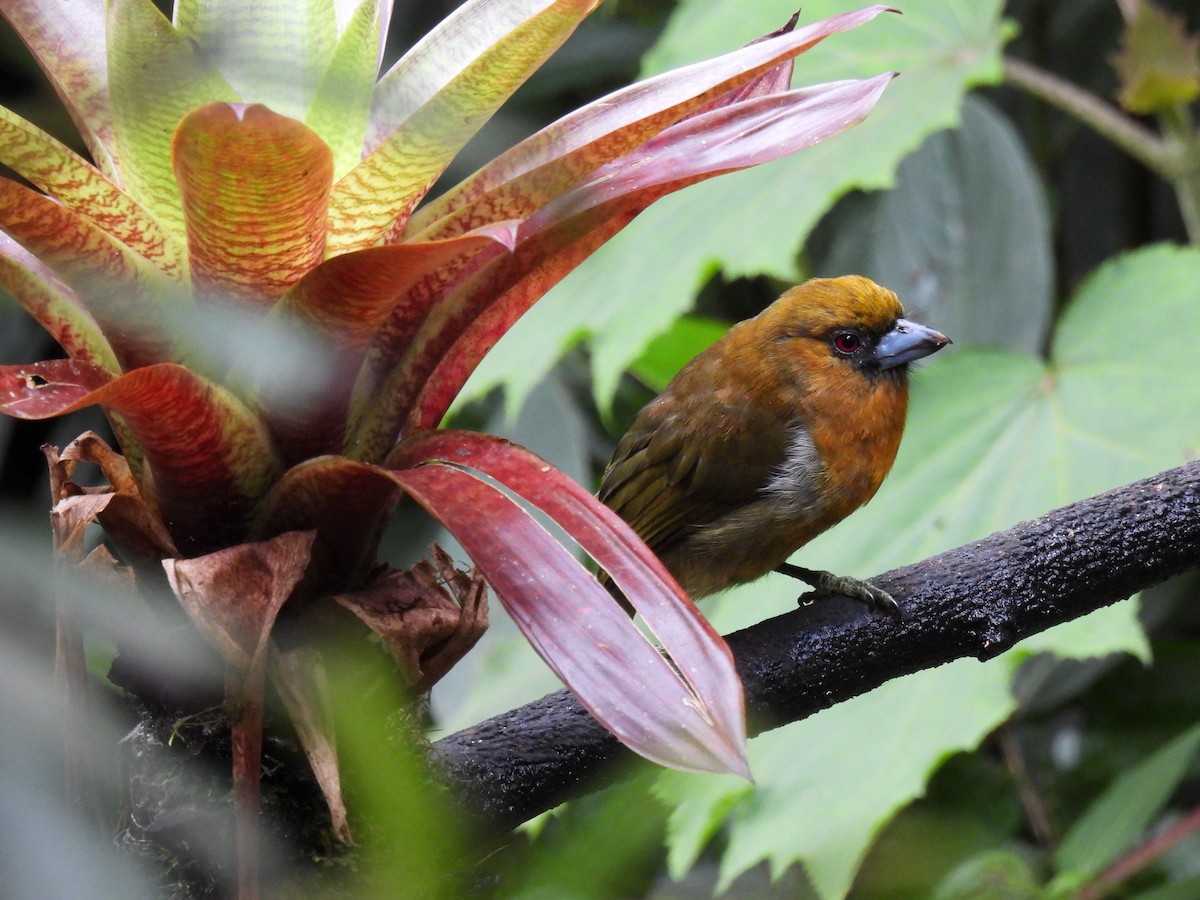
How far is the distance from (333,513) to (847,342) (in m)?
1.06

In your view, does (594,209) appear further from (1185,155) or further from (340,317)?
(1185,155)

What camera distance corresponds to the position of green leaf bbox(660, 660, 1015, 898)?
137cm

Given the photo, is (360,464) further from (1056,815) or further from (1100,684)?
(1100,684)

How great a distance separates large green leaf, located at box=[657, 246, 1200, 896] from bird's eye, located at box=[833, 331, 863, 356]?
34 centimetres

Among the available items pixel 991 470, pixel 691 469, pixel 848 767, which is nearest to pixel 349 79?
pixel 691 469

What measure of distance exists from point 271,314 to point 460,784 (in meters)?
0.24

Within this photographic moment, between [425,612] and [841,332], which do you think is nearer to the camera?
[425,612]

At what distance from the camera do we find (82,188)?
0.46 metres

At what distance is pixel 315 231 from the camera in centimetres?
46

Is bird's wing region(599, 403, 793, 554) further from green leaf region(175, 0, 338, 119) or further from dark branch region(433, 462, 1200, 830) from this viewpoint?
green leaf region(175, 0, 338, 119)

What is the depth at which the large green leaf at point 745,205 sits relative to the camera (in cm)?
179

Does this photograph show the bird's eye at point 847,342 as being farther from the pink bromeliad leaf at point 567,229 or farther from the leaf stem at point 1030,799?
the pink bromeliad leaf at point 567,229

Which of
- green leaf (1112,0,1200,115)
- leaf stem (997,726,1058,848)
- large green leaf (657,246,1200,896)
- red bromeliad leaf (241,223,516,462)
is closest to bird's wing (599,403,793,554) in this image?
large green leaf (657,246,1200,896)

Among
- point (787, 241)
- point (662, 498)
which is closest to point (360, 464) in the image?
point (662, 498)
